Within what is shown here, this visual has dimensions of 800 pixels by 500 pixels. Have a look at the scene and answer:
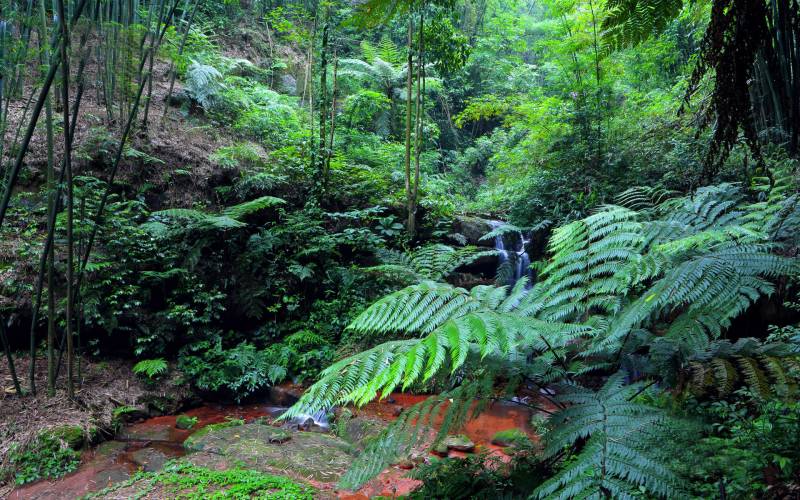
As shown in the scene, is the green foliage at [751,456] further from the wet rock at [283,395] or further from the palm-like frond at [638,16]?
the wet rock at [283,395]

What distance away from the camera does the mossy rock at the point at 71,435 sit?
340cm

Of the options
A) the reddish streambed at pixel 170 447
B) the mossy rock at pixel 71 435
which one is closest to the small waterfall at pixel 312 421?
the reddish streambed at pixel 170 447

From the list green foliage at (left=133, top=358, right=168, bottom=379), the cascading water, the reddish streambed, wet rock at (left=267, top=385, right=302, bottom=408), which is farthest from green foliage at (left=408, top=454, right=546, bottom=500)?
the cascading water

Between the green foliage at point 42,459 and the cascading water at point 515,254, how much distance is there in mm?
5310

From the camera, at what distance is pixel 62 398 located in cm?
380

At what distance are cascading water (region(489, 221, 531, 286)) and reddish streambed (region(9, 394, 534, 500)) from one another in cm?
261

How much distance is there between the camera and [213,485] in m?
2.71

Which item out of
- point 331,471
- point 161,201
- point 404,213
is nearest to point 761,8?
point 331,471

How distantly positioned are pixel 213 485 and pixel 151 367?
2314 mm

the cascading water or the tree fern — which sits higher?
the tree fern

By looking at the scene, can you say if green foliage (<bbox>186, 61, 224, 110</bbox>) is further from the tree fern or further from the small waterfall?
the tree fern

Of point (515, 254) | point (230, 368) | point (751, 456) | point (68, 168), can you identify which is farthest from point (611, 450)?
point (515, 254)

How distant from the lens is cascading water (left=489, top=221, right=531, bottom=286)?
6621 millimetres

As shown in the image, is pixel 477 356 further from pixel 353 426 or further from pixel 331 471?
pixel 353 426
